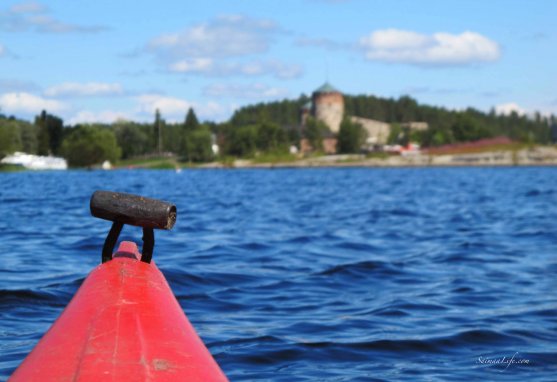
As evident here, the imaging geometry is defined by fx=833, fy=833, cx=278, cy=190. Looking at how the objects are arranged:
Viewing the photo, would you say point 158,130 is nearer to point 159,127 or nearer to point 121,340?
point 159,127

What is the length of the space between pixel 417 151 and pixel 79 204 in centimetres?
13906

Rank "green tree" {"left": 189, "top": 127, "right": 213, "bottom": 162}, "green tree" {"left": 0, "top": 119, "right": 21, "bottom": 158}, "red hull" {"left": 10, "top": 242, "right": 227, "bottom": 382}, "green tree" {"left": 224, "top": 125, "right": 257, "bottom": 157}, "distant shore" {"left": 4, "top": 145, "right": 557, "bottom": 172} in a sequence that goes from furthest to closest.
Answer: "green tree" {"left": 224, "top": 125, "right": 257, "bottom": 157} → "distant shore" {"left": 4, "top": 145, "right": 557, "bottom": 172} → "green tree" {"left": 189, "top": 127, "right": 213, "bottom": 162} → "green tree" {"left": 0, "top": 119, "right": 21, "bottom": 158} → "red hull" {"left": 10, "top": 242, "right": 227, "bottom": 382}

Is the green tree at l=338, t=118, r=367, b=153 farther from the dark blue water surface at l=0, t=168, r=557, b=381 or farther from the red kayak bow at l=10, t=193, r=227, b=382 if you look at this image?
the red kayak bow at l=10, t=193, r=227, b=382

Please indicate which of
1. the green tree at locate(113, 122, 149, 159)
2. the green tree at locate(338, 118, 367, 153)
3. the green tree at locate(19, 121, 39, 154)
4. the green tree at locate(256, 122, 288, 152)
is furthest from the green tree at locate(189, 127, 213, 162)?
the green tree at locate(19, 121, 39, 154)

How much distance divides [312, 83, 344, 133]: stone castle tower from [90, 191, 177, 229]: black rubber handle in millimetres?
159476

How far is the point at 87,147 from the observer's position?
352 ft

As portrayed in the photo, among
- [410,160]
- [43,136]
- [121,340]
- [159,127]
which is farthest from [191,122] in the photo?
[121,340]

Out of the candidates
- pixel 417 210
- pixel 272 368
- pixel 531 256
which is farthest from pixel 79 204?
pixel 272 368

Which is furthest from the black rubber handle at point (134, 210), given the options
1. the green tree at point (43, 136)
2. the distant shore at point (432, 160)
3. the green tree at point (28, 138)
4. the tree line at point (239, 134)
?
the distant shore at point (432, 160)

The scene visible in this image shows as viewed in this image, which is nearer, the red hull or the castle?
the red hull

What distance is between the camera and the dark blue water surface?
18.1ft

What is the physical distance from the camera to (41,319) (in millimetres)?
6613

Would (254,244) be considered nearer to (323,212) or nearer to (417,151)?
(323,212)

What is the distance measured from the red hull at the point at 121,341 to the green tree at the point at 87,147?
10682 cm
